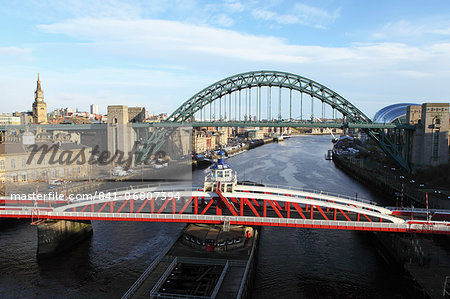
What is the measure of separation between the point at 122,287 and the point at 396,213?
15.0 metres

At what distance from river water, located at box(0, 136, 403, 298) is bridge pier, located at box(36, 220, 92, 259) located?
1.59ft

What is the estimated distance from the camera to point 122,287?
58.5 feet

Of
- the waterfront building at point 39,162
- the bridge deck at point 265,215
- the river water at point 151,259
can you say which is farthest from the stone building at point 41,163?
the bridge deck at point 265,215

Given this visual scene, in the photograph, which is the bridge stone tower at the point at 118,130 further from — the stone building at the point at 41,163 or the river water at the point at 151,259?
the river water at the point at 151,259

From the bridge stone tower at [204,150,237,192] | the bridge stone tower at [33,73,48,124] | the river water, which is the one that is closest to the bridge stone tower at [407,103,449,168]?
the river water

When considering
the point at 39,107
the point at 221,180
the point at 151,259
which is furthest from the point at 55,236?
the point at 39,107

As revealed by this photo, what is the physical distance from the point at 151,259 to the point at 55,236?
5683 mm

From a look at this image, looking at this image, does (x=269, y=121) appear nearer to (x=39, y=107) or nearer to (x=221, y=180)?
(x=221, y=180)

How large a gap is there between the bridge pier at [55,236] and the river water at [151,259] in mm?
484

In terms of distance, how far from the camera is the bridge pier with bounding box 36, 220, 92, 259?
21.1m

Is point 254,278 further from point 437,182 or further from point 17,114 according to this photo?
point 17,114

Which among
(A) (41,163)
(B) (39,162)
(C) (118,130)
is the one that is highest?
(C) (118,130)

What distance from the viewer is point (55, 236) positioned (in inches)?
846

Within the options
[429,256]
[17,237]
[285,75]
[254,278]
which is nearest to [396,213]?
[429,256]
